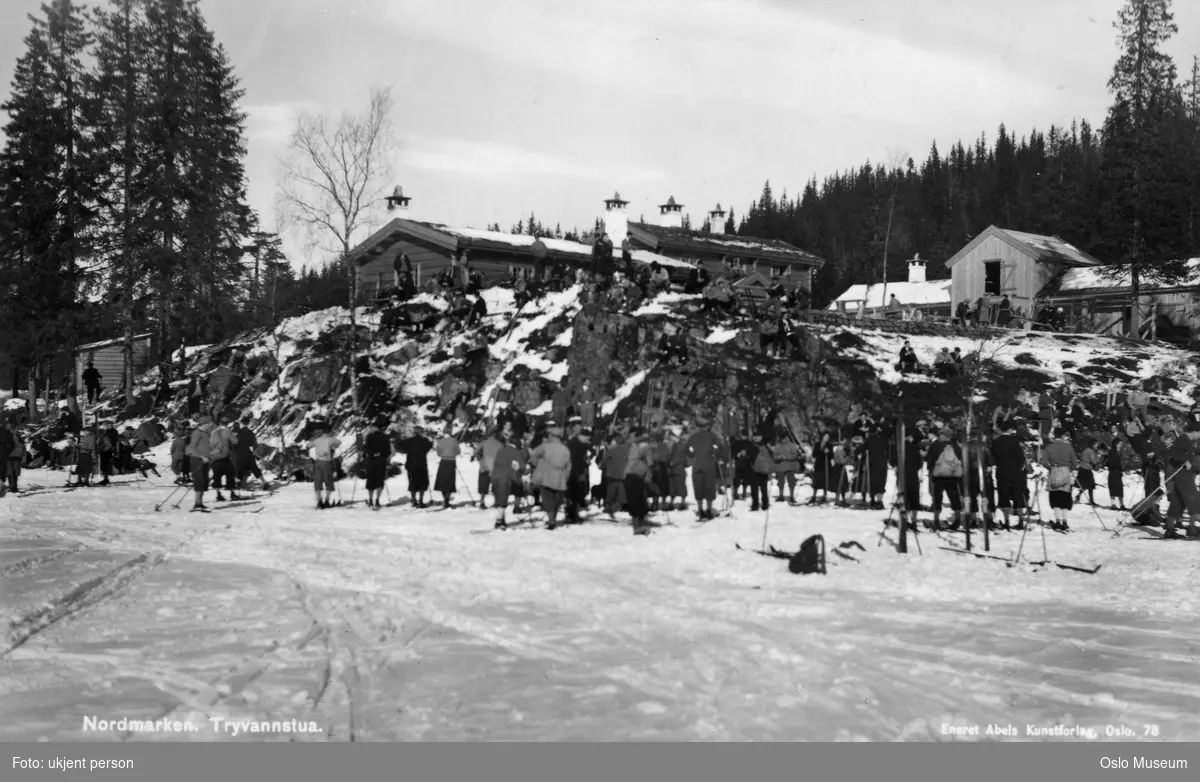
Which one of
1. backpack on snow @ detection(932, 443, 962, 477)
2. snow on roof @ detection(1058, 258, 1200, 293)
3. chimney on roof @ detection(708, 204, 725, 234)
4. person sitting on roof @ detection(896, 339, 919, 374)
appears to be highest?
chimney on roof @ detection(708, 204, 725, 234)

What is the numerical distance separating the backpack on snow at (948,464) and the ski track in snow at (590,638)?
1626mm

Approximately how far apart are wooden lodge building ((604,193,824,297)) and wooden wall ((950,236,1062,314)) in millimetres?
6808

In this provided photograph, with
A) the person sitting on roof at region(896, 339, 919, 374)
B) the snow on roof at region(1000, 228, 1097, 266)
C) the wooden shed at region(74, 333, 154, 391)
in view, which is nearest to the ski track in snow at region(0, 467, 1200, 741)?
the person sitting on roof at region(896, 339, 919, 374)

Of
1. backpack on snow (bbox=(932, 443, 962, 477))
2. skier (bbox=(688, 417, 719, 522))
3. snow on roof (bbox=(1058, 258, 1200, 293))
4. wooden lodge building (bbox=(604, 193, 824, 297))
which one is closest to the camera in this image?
backpack on snow (bbox=(932, 443, 962, 477))

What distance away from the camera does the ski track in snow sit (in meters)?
6.68

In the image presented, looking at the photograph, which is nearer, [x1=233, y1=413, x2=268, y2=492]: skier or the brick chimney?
[x1=233, y1=413, x2=268, y2=492]: skier

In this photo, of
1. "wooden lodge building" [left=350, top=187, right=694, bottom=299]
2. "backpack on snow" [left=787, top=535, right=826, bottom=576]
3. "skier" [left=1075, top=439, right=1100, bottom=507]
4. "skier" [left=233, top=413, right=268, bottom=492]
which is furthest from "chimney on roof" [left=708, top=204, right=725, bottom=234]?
"backpack on snow" [left=787, top=535, right=826, bottom=576]

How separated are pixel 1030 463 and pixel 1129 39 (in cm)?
872

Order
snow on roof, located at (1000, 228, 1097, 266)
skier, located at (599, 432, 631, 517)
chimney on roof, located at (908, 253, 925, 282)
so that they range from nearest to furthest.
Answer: skier, located at (599, 432, 631, 517), snow on roof, located at (1000, 228, 1097, 266), chimney on roof, located at (908, 253, 925, 282)

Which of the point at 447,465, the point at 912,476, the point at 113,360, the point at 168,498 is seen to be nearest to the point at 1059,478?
the point at 912,476

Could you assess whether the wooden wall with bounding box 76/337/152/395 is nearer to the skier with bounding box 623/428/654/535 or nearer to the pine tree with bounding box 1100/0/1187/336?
the skier with bounding box 623/428/654/535

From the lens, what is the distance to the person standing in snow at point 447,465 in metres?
16.8

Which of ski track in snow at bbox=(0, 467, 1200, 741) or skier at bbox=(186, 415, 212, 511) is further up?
skier at bbox=(186, 415, 212, 511)
